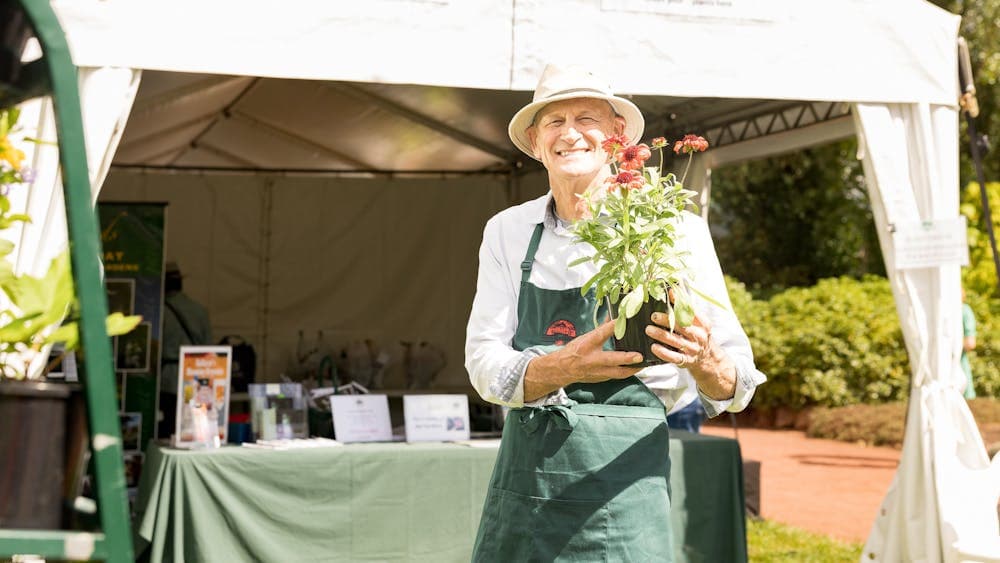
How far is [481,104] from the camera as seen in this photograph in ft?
21.9

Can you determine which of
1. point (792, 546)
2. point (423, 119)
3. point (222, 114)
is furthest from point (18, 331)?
point (222, 114)

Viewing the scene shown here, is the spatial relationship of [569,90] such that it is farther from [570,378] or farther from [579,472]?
[579,472]

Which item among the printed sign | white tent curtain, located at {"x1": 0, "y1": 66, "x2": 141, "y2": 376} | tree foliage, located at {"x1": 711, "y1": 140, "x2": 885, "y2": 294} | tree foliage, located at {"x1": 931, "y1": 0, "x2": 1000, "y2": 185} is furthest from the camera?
tree foliage, located at {"x1": 711, "y1": 140, "x2": 885, "y2": 294}

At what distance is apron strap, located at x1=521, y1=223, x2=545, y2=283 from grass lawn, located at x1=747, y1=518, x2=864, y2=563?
4.18 metres

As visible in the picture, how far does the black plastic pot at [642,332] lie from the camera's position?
2.02 meters

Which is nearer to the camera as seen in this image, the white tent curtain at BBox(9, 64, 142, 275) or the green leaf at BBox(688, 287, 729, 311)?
the green leaf at BBox(688, 287, 729, 311)

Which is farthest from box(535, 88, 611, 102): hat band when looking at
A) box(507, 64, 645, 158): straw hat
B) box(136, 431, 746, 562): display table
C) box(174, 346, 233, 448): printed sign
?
box(174, 346, 233, 448): printed sign

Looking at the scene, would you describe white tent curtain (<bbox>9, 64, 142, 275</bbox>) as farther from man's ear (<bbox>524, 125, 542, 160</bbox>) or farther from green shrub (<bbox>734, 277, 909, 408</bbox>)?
green shrub (<bbox>734, 277, 909, 408</bbox>)

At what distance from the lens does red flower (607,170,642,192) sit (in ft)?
6.79

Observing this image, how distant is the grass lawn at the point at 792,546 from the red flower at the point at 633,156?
4.48m

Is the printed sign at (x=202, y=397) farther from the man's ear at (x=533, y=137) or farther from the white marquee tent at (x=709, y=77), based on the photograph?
the man's ear at (x=533, y=137)

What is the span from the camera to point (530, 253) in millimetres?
2428

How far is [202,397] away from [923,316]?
3144mm

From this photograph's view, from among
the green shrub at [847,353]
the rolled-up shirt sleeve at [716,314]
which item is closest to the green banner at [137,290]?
the rolled-up shirt sleeve at [716,314]
